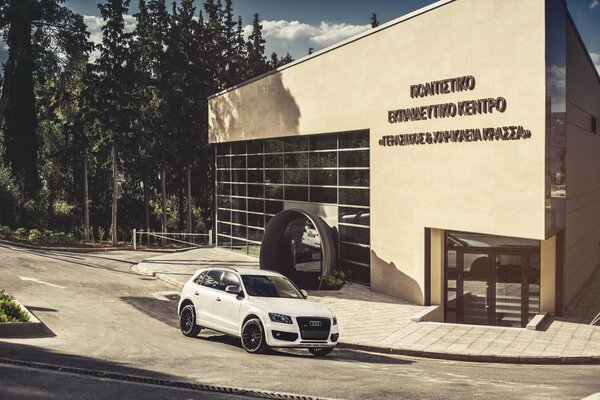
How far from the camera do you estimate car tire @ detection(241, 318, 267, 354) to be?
1464 cm

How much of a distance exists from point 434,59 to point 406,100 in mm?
1890

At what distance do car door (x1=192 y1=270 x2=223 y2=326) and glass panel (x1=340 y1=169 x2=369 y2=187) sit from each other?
35.1 feet

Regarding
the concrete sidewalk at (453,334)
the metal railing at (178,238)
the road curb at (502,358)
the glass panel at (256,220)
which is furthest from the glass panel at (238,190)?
the road curb at (502,358)

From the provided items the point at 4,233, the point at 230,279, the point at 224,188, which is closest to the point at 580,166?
the point at 230,279

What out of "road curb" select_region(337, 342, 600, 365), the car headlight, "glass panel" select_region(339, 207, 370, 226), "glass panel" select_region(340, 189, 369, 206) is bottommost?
"road curb" select_region(337, 342, 600, 365)

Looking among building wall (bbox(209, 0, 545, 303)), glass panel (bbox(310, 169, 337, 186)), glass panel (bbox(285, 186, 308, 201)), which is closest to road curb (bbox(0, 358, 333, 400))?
building wall (bbox(209, 0, 545, 303))

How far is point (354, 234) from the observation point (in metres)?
27.1

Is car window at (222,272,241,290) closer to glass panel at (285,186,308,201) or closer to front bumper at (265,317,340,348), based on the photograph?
front bumper at (265,317,340,348)

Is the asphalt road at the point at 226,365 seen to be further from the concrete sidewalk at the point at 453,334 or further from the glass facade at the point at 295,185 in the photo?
the glass facade at the point at 295,185

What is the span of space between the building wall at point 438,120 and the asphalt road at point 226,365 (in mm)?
6208

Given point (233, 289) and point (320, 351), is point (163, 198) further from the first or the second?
point (320, 351)

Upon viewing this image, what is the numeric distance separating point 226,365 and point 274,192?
843 inches

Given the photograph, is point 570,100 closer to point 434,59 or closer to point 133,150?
point 434,59

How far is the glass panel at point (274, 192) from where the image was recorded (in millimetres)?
33250
